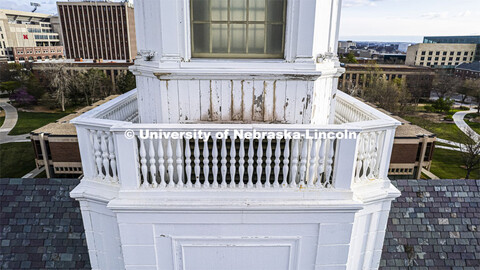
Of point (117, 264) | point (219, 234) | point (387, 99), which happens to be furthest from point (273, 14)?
point (387, 99)

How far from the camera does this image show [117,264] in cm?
405

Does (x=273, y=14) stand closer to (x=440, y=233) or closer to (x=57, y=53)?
(x=440, y=233)

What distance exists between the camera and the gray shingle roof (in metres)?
4.70

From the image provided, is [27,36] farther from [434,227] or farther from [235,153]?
[434,227]

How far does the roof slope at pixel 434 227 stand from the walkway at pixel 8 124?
3810cm

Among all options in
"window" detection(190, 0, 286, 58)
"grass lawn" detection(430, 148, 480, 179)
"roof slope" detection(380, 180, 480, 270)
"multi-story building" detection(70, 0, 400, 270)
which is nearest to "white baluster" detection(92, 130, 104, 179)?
"multi-story building" detection(70, 0, 400, 270)

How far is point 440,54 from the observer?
293 feet

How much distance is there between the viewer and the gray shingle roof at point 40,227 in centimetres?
470

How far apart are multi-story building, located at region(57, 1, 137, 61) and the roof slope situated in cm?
8568

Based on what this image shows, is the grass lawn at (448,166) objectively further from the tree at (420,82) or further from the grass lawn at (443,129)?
the tree at (420,82)

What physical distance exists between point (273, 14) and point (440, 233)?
4.44m

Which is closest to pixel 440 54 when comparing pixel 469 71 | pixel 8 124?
pixel 469 71

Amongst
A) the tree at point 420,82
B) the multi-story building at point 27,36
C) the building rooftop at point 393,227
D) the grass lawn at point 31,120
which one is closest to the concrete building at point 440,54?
the tree at point 420,82

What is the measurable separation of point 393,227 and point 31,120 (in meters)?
47.8
